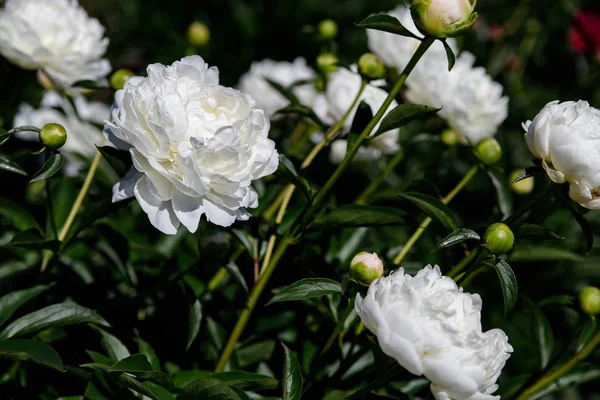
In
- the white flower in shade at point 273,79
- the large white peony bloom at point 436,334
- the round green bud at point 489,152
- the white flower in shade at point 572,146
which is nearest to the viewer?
the large white peony bloom at point 436,334

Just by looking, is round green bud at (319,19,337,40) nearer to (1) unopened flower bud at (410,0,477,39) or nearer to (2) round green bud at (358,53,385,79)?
(2) round green bud at (358,53,385,79)

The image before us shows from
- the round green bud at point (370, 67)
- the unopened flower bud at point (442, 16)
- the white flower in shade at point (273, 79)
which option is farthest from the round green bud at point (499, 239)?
the white flower in shade at point (273, 79)

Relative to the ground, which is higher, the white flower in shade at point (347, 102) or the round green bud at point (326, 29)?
the round green bud at point (326, 29)

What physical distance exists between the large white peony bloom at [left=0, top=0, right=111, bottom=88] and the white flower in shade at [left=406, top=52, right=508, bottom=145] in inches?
24.5

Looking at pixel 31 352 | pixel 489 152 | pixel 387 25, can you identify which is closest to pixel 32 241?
pixel 31 352

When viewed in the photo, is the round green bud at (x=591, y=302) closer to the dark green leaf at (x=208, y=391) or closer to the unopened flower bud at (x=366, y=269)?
the unopened flower bud at (x=366, y=269)

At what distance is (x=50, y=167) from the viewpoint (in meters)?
0.83

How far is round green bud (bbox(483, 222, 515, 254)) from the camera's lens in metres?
0.78

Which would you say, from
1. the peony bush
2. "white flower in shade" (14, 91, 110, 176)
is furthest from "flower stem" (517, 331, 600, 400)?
"white flower in shade" (14, 91, 110, 176)

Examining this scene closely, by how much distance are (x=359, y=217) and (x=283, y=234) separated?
7.5 inches

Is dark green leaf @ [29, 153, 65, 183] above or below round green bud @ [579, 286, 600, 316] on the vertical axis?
above

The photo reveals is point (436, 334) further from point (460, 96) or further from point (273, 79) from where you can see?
point (273, 79)

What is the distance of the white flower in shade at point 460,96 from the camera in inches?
50.6

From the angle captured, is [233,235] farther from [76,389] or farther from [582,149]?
[582,149]
